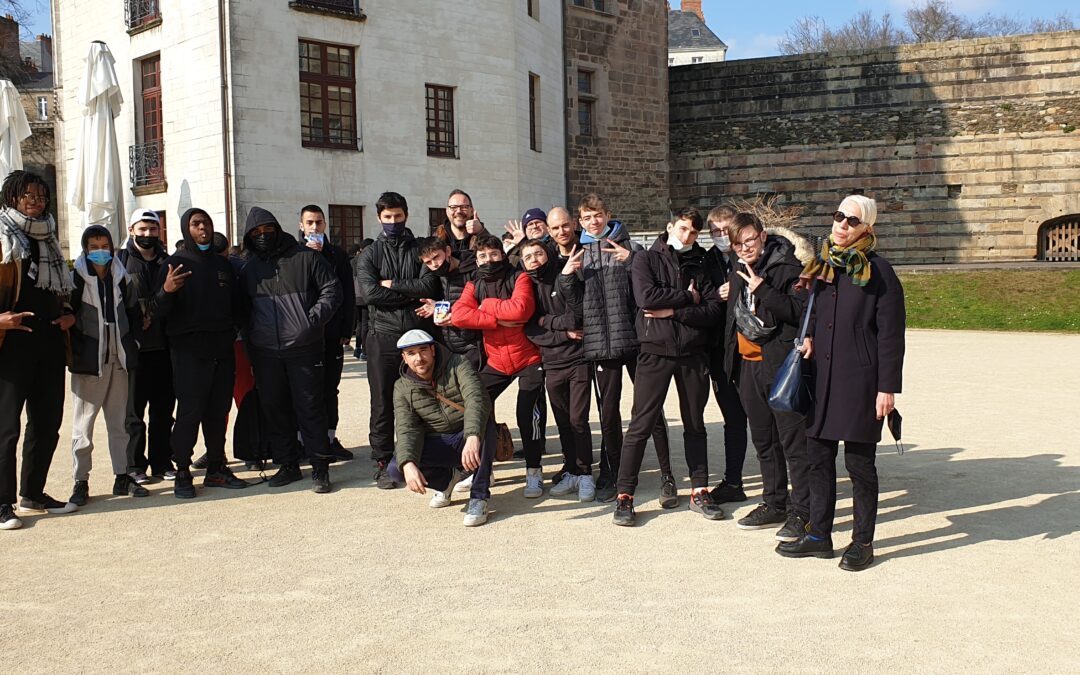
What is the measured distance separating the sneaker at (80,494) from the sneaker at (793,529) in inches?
173

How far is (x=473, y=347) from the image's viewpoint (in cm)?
677

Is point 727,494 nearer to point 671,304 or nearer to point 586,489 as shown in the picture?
point 586,489

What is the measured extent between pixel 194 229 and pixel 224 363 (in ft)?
3.14

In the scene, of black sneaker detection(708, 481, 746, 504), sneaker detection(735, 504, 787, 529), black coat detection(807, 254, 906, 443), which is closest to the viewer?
black coat detection(807, 254, 906, 443)

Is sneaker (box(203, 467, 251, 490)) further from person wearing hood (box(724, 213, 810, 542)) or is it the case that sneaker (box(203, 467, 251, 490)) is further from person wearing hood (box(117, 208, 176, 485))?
person wearing hood (box(724, 213, 810, 542))

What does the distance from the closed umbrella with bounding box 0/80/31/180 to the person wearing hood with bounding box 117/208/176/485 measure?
8.69 m

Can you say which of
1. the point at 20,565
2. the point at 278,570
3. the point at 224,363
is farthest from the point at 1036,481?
the point at 20,565

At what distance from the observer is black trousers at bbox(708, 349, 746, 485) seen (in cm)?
622

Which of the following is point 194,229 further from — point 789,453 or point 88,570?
point 789,453

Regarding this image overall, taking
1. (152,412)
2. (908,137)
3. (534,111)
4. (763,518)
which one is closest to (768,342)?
(763,518)

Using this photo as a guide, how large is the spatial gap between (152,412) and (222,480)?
0.83 metres

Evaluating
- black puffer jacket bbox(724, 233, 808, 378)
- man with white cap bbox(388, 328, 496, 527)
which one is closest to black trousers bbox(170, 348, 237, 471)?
man with white cap bbox(388, 328, 496, 527)

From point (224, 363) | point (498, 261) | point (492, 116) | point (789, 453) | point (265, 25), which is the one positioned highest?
point (265, 25)

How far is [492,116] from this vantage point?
20812 millimetres
